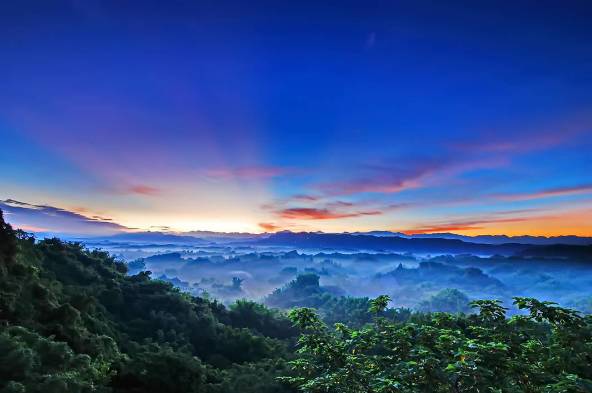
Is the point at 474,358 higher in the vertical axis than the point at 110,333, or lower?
higher

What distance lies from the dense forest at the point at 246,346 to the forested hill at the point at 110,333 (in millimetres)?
87

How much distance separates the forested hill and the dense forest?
0.09 meters

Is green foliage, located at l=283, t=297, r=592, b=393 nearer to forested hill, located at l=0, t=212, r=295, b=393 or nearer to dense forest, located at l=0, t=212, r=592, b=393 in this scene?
dense forest, located at l=0, t=212, r=592, b=393

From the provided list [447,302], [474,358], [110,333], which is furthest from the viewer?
[447,302]

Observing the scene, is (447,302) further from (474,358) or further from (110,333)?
(474,358)

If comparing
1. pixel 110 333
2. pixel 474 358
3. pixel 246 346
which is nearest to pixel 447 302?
pixel 246 346

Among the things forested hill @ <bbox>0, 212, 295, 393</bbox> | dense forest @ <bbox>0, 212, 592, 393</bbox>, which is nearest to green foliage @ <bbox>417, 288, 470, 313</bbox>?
forested hill @ <bbox>0, 212, 295, 393</bbox>

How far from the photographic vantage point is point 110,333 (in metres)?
39.7

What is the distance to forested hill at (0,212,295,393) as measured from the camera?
639 inches

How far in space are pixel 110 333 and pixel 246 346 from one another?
20579mm

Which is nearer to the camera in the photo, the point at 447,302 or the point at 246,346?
Answer: the point at 246,346

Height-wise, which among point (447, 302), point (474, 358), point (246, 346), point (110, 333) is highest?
point (474, 358)

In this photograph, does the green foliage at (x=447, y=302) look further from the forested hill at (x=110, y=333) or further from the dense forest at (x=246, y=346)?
the dense forest at (x=246, y=346)

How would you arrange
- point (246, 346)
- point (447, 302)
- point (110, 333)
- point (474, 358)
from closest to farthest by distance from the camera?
point (474, 358), point (110, 333), point (246, 346), point (447, 302)
